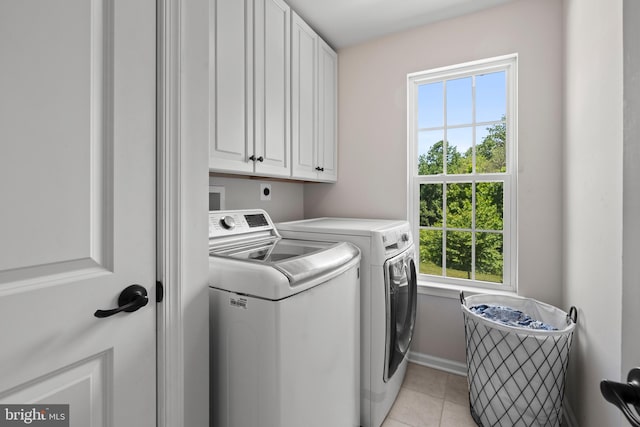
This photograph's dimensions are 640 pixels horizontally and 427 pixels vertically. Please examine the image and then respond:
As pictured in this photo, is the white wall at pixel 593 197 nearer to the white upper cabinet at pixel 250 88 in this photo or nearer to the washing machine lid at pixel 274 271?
the washing machine lid at pixel 274 271

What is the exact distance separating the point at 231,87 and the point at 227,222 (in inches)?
28.0

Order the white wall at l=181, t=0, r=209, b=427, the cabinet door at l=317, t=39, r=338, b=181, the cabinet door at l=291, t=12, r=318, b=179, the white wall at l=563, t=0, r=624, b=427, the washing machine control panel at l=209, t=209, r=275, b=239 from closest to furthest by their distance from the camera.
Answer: the white wall at l=181, t=0, r=209, b=427
the white wall at l=563, t=0, r=624, b=427
the washing machine control panel at l=209, t=209, r=275, b=239
the cabinet door at l=291, t=12, r=318, b=179
the cabinet door at l=317, t=39, r=338, b=181

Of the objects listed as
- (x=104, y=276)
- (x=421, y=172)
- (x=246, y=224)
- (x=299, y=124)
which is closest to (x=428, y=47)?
(x=421, y=172)

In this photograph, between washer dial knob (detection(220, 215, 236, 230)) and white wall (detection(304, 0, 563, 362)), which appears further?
white wall (detection(304, 0, 563, 362))

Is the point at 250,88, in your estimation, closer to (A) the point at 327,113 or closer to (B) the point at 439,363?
(A) the point at 327,113

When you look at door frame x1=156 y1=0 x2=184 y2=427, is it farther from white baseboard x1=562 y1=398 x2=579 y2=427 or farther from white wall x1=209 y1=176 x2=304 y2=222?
white baseboard x1=562 y1=398 x2=579 y2=427

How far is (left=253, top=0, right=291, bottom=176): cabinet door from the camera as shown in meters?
1.65

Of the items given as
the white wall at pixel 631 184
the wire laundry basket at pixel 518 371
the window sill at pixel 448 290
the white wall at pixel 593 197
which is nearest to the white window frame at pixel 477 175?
the window sill at pixel 448 290

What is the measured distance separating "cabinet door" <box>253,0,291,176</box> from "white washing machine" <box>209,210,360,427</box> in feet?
2.30

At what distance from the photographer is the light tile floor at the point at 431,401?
5.48 feet

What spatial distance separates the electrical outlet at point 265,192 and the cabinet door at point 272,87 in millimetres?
373

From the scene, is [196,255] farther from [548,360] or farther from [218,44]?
[548,360]

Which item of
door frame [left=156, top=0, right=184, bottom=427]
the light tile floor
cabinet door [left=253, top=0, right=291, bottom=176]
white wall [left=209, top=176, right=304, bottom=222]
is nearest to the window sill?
the light tile floor

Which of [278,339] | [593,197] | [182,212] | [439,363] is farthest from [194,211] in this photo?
[439,363]
